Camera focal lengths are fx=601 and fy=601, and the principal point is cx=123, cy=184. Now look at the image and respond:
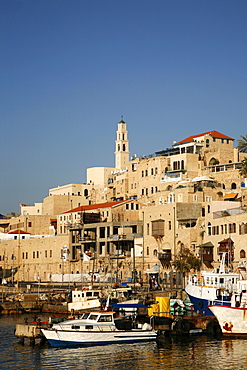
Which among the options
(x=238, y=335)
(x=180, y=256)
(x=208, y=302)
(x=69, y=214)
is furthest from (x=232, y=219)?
(x=69, y=214)

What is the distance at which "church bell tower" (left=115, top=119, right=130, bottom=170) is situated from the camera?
13025 centimetres

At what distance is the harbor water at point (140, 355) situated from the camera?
33094mm

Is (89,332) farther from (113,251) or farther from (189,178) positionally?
(189,178)

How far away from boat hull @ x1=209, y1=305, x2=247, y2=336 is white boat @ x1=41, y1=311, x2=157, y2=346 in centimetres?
467

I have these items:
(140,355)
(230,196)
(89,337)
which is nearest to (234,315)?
(140,355)

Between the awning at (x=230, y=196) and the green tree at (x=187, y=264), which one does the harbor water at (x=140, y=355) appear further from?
the awning at (x=230, y=196)

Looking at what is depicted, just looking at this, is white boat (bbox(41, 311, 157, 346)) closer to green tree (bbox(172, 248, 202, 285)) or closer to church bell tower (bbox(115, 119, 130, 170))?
green tree (bbox(172, 248, 202, 285))

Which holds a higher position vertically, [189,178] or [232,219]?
[189,178]

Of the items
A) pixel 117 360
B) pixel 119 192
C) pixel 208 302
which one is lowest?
pixel 117 360

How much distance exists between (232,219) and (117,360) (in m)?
30.9

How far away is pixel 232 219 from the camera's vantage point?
204 feet

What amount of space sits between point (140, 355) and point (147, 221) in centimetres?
4196

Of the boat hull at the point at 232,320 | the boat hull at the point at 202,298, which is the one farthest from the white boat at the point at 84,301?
the boat hull at the point at 232,320

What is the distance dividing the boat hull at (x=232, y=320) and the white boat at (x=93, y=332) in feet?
15.3
